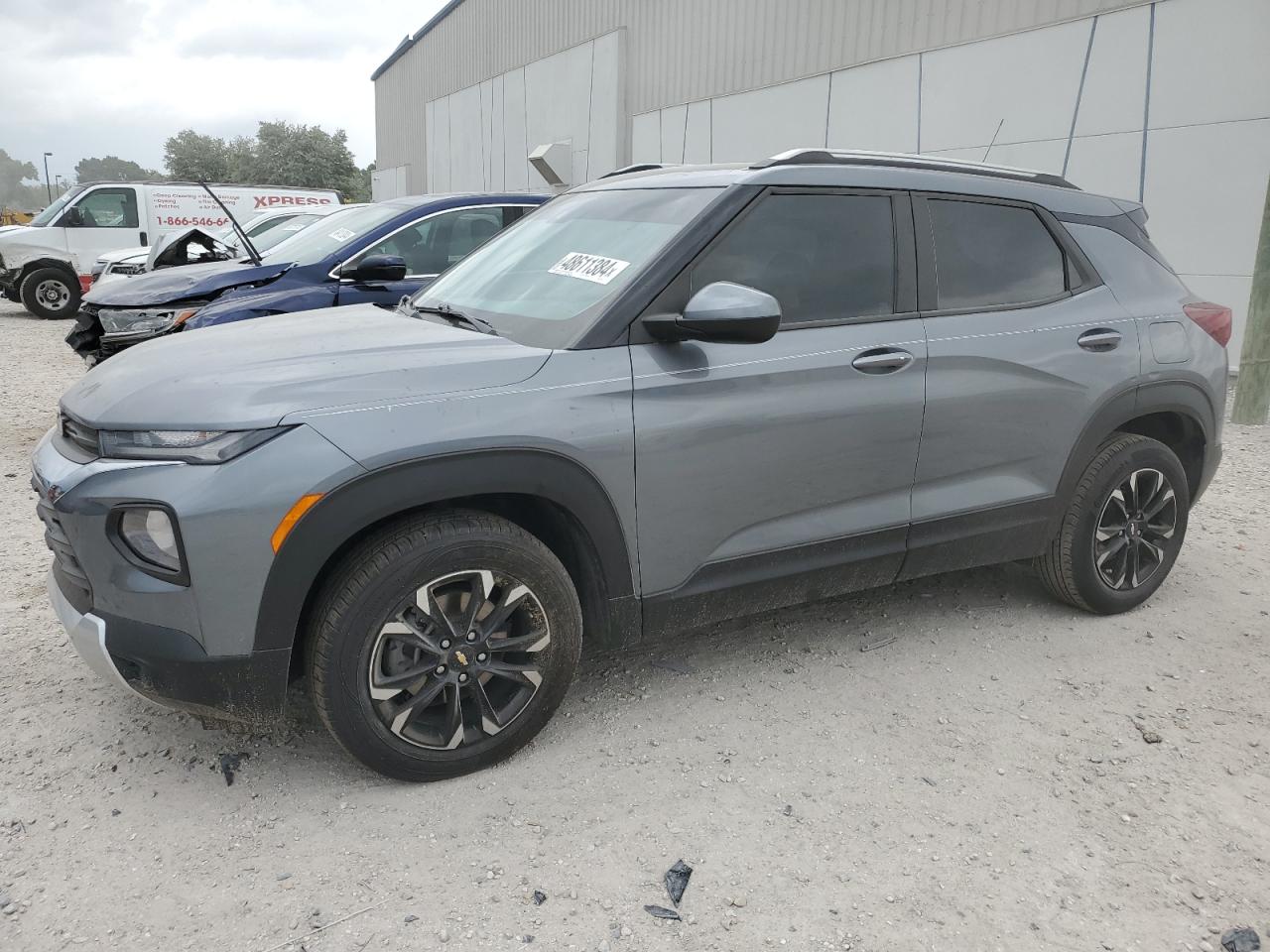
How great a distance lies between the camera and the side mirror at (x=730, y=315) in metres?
2.71

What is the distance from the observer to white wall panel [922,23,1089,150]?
1014 centimetres

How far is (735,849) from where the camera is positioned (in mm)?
2541

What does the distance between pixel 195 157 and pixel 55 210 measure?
76181 millimetres

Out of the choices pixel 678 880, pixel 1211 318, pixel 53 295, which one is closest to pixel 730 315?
pixel 678 880

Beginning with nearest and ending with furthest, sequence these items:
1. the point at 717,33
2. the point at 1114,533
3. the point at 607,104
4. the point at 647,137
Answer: the point at 1114,533 → the point at 717,33 → the point at 647,137 → the point at 607,104

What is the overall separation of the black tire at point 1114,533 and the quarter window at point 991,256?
74 centimetres

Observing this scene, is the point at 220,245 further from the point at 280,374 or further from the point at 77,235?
the point at 77,235

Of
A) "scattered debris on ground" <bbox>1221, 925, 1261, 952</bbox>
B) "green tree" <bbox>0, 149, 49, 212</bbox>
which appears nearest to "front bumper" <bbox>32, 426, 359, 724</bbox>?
"scattered debris on ground" <bbox>1221, 925, 1261, 952</bbox>

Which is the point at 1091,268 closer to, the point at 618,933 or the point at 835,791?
the point at 835,791

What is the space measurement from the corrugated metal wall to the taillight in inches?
281

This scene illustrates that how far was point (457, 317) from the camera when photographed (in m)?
3.27

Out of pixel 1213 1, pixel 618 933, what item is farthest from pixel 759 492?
pixel 1213 1

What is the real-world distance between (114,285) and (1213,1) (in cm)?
967

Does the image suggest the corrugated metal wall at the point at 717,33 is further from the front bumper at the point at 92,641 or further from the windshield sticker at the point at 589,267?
the front bumper at the point at 92,641
